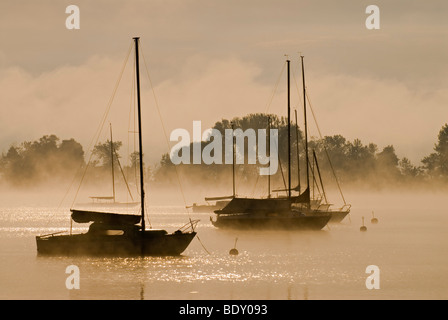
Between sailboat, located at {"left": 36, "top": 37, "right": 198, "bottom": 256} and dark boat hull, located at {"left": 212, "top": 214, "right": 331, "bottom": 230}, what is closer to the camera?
sailboat, located at {"left": 36, "top": 37, "right": 198, "bottom": 256}

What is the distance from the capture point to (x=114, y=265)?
6306cm

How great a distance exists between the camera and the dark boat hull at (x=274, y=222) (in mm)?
94000

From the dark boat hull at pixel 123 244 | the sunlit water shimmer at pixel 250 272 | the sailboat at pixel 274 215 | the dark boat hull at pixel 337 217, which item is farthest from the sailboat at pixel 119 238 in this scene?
the dark boat hull at pixel 337 217

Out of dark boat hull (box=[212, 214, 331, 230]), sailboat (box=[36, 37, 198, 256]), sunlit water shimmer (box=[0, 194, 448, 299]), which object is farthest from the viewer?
dark boat hull (box=[212, 214, 331, 230])

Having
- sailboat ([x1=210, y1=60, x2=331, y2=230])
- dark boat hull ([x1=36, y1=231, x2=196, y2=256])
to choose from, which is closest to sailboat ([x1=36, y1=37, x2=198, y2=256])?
dark boat hull ([x1=36, y1=231, x2=196, y2=256])

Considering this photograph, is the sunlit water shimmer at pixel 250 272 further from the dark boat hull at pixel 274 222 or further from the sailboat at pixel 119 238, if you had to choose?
the dark boat hull at pixel 274 222

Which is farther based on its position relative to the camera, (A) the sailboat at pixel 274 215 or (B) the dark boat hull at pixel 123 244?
(A) the sailboat at pixel 274 215

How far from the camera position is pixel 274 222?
3698 inches

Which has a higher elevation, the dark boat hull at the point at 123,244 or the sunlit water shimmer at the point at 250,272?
the dark boat hull at the point at 123,244

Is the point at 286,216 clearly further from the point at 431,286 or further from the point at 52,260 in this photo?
the point at 431,286

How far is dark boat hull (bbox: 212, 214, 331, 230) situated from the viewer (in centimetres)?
9400

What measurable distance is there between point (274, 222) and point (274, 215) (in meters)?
1.13

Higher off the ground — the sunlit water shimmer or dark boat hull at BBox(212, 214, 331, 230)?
dark boat hull at BBox(212, 214, 331, 230)

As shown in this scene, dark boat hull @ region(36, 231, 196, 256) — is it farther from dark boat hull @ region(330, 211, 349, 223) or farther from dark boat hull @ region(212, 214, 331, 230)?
dark boat hull @ region(330, 211, 349, 223)
